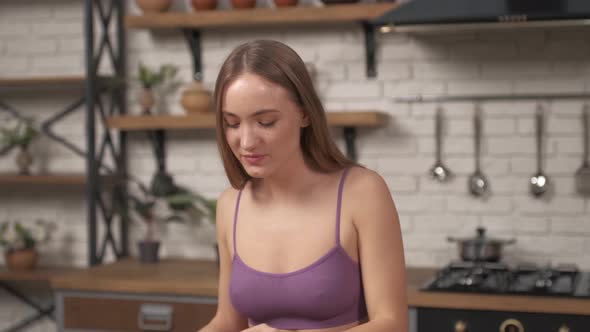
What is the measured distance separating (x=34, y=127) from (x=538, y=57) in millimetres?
2186

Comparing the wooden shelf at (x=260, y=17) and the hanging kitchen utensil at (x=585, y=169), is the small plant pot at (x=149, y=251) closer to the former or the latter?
the wooden shelf at (x=260, y=17)

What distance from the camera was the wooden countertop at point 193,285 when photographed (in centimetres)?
278

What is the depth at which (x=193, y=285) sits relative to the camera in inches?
122

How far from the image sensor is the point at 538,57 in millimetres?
3396

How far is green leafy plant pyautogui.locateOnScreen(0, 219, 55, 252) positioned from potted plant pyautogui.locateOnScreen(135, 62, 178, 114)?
27.1 inches


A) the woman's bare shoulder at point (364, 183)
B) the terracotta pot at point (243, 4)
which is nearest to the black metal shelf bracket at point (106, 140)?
the terracotta pot at point (243, 4)

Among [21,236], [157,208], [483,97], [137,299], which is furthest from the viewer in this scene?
[157,208]

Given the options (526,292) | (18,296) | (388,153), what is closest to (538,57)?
(388,153)

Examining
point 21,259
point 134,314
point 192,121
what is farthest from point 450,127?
point 21,259

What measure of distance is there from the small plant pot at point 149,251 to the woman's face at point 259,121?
2052 mm

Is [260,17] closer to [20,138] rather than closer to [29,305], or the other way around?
[20,138]

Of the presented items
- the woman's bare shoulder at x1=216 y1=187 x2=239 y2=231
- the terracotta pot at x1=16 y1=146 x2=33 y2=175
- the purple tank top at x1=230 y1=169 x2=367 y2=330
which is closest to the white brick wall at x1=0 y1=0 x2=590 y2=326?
the terracotta pot at x1=16 y1=146 x2=33 y2=175

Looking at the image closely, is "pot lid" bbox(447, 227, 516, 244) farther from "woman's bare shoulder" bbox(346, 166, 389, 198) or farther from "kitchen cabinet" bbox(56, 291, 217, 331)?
"woman's bare shoulder" bbox(346, 166, 389, 198)

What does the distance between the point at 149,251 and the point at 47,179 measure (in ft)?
1.68
